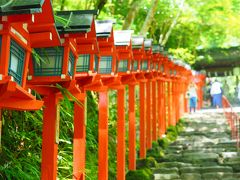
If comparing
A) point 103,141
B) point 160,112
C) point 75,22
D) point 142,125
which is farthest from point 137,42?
point 160,112

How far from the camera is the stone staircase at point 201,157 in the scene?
10836 millimetres

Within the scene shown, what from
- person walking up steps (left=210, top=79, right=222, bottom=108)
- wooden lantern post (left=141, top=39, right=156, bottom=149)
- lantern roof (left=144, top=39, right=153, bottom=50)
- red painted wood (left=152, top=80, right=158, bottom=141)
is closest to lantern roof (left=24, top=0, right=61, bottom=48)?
lantern roof (left=144, top=39, right=153, bottom=50)

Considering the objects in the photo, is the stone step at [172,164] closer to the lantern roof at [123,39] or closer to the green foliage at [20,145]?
the lantern roof at [123,39]

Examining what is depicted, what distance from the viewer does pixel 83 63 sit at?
5840mm

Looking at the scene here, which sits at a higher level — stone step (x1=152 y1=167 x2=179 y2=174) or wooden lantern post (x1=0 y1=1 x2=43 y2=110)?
wooden lantern post (x1=0 y1=1 x2=43 y2=110)

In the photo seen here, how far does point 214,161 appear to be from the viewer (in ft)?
39.7

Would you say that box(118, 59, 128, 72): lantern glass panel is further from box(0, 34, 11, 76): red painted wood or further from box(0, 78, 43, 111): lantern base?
box(0, 34, 11, 76): red painted wood

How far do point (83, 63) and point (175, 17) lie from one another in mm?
12934

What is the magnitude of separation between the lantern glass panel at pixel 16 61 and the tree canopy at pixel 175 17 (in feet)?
20.7

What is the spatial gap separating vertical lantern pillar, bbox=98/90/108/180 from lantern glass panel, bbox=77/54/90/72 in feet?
4.55

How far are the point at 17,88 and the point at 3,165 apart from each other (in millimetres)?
1847

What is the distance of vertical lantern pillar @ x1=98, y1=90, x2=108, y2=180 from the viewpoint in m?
7.00

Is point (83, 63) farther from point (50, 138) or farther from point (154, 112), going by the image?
point (154, 112)

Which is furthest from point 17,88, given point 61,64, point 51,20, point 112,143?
point 112,143
